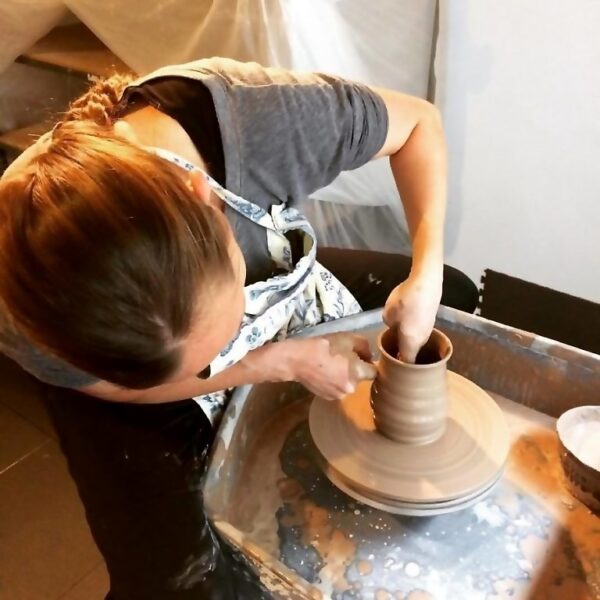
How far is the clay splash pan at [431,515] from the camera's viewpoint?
34.0 inches

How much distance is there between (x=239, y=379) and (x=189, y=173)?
30cm

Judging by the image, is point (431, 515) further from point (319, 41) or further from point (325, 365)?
point (319, 41)

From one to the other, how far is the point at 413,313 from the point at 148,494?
427 millimetres

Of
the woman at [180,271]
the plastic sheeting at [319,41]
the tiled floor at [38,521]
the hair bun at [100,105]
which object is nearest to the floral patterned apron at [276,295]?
the woman at [180,271]

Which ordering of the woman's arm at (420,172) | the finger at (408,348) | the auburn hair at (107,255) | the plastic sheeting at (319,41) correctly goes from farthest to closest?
the plastic sheeting at (319,41) → the woman's arm at (420,172) → the finger at (408,348) → the auburn hair at (107,255)

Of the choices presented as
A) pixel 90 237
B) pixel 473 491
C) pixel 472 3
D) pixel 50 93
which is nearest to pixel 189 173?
pixel 90 237

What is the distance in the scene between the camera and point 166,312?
73cm

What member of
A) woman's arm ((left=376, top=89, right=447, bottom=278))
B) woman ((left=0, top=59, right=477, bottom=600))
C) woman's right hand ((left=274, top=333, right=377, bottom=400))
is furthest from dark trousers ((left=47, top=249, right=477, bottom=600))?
woman's arm ((left=376, top=89, right=447, bottom=278))

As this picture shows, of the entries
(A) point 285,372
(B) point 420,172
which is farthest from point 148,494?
(B) point 420,172

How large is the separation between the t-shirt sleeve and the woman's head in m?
0.22

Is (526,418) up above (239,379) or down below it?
below

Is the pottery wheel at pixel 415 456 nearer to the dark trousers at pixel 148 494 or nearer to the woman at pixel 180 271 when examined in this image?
the woman at pixel 180 271

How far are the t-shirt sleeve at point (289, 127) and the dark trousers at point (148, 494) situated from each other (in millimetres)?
349

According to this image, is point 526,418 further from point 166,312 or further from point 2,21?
point 2,21
